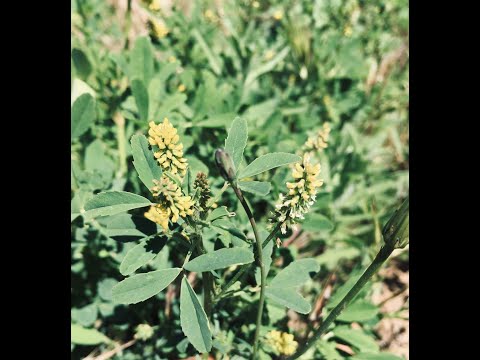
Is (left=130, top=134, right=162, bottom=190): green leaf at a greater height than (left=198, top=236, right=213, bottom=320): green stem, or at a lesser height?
greater

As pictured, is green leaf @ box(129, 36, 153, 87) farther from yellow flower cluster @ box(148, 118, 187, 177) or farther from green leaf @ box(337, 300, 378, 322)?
green leaf @ box(337, 300, 378, 322)

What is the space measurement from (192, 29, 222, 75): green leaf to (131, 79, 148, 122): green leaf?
65cm

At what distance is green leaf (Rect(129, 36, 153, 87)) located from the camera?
1602 millimetres

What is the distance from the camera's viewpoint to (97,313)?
5.29 feet

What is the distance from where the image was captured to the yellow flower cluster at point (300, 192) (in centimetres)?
86

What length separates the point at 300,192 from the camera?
0.88 meters

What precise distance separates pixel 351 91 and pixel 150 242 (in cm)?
152

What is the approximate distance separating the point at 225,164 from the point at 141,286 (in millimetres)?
381

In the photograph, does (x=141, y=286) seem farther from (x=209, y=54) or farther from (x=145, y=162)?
(x=209, y=54)

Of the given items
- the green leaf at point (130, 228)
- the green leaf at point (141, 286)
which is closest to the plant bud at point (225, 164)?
the green leaf at point (141, 286)

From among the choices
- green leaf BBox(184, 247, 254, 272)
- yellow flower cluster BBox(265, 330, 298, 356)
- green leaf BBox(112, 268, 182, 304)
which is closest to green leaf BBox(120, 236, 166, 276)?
green leaf BBox(112, 268, 182, 304)

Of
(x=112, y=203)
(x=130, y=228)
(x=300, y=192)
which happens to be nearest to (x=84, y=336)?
(x=130, y=228)

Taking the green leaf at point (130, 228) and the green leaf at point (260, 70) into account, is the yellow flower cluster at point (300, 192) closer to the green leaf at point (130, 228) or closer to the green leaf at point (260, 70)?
the green leaf at point (130, 228)
